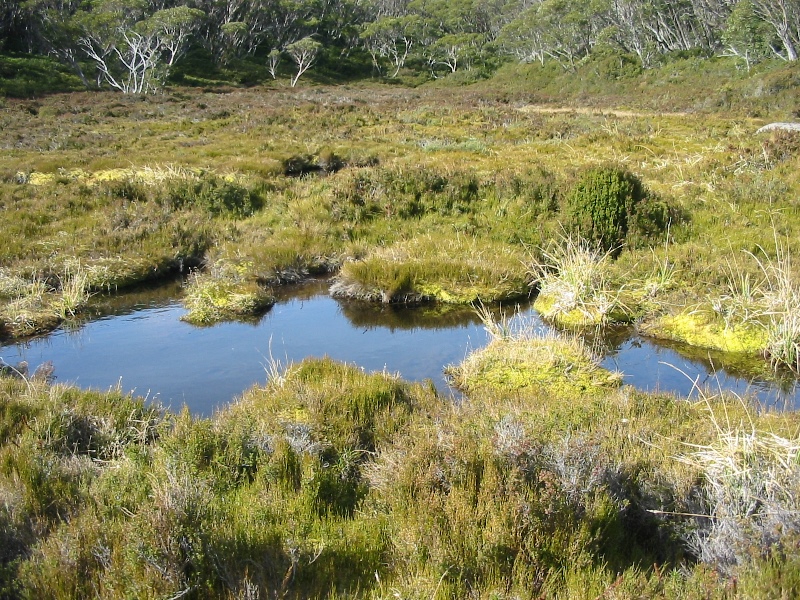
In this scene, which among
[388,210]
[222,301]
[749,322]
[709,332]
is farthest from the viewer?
[388,210]

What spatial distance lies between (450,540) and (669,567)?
1.38m

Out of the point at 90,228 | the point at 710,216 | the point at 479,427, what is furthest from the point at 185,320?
the point at 710,216

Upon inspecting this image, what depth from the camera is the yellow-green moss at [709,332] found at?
8984mm

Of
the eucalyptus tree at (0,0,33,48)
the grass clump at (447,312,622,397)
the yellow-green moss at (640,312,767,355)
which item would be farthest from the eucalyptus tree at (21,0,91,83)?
the grass clump at (447,312,622,397)

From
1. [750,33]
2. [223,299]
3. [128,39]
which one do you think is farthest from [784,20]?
[223,299]

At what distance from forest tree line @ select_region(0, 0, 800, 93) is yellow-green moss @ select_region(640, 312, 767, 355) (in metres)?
50.6

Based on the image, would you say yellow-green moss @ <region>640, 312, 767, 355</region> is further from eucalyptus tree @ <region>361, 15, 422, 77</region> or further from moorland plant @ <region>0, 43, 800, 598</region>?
eucalyptus tree @ <region>361, 15, 422, 77</region>

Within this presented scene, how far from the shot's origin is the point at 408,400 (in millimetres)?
7102

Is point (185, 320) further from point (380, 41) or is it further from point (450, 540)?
point (380, 41)

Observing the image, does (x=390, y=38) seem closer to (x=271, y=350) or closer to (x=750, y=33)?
(x=750, y=33)

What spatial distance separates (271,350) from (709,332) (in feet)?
19.4

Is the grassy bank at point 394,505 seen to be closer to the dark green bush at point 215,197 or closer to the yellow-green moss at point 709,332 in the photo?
the yellow-green moss at point 709,332

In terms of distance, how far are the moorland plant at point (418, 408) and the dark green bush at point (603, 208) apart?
40 mm

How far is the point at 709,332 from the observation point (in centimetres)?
939
